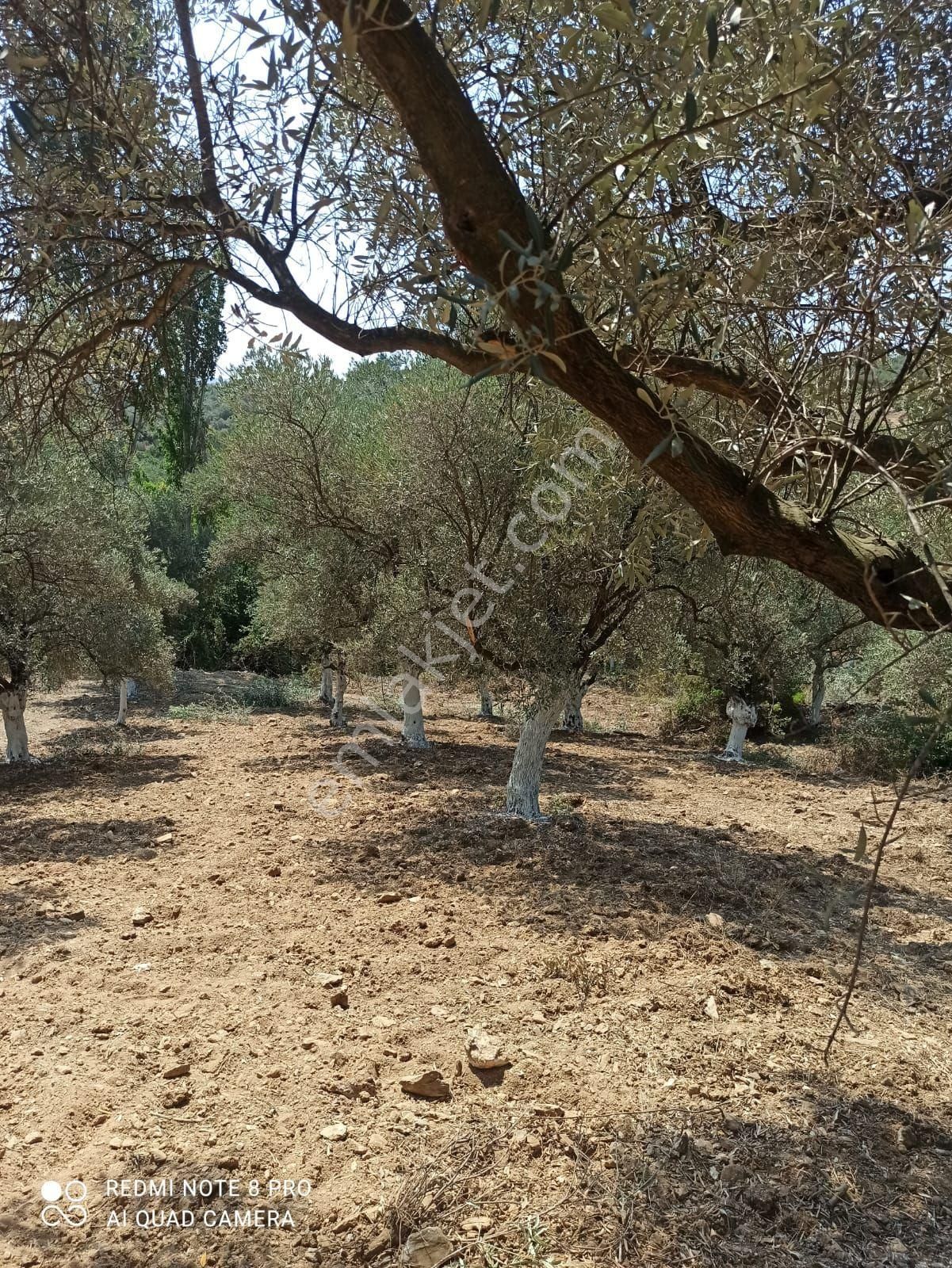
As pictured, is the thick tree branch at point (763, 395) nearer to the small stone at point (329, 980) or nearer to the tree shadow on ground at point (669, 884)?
the tree shadow on ground at point (669, 884)

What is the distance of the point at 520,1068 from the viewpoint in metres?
3.47

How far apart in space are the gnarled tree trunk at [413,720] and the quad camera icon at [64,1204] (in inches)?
382

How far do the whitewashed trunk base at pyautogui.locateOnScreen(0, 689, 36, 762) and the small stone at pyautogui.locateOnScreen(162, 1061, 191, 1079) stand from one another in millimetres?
8463

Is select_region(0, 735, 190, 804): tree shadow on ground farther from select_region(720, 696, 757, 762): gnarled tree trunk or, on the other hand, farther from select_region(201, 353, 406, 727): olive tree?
select_region(720, 696, 757, 762): gnarled tree trunk

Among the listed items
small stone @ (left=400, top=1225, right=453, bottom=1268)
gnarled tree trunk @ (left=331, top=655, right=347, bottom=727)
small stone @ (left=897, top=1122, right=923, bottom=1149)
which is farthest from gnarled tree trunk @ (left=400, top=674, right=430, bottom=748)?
small stone @ (left=400, top=1225, right=453, bottom=1268)

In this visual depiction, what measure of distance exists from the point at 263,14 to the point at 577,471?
13.3 feet

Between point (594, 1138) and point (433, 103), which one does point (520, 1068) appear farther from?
point (433, 103)

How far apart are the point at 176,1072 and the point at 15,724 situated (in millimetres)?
8814

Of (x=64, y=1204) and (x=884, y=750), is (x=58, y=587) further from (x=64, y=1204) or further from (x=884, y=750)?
(x=884, y=750)

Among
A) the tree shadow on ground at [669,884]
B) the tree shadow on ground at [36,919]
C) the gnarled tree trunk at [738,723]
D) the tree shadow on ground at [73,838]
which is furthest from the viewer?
the gnarled tree trunk at [738,723]

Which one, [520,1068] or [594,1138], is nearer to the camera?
[594,1138]

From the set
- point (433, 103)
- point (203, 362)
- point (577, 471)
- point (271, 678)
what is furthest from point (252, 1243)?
point (271, 678)

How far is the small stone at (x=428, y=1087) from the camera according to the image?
10.7 feet

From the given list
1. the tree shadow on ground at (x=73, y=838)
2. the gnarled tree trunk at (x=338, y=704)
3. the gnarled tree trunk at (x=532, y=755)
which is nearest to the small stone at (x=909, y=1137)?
the gnarled tree trunk at (x=532, y=755)
